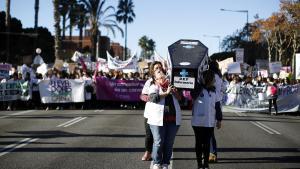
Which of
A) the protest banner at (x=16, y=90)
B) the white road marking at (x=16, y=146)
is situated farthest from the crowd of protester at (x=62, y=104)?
the white road marking at (x=16, y=146)

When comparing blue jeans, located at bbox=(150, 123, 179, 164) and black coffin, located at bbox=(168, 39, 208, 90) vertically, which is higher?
black coffin, located at bbox=(168, 39, 208, 90)

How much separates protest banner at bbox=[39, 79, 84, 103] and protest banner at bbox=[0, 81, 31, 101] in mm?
631

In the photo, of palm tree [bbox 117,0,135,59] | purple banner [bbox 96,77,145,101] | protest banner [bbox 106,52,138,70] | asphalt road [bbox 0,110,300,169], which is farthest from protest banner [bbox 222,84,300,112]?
palm tree [bbox 117,0,135,59]

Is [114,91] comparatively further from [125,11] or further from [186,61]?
[125,11]

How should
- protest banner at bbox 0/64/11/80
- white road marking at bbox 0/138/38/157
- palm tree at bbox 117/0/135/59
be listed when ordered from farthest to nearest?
1. palm tree at bbox 117/0/135/59
2. protest banner at bbox 0/64/11/80
3. white road marking at bbox 0/138/38/157

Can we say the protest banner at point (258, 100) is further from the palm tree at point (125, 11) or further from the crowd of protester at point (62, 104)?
the palm tree at point (125, 11)

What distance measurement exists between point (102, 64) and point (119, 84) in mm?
10613

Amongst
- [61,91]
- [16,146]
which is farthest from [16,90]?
[16,146]

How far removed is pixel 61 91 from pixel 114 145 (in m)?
12.5

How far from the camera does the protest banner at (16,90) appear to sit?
2292 cm

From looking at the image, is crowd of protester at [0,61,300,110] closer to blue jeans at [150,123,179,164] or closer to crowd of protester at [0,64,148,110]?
crowd of protester at [0,64,148,110]

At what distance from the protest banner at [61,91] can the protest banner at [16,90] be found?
631mm

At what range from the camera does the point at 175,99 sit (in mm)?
8086

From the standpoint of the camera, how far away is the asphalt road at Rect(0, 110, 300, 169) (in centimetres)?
948
